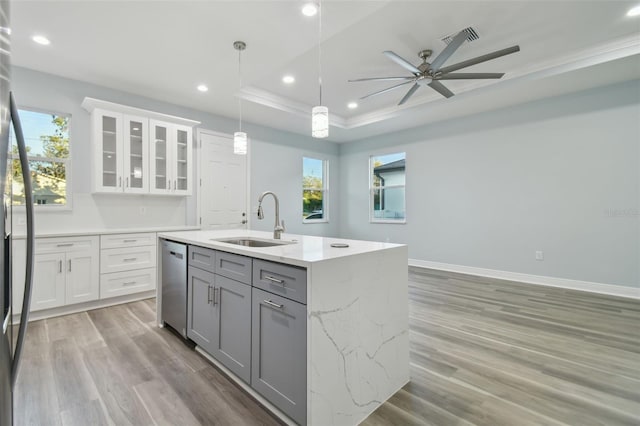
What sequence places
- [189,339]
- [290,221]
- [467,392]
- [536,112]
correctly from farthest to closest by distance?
[290,221]
[536,112]
[189,339]
[467,392]

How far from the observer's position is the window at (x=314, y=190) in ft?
22.1

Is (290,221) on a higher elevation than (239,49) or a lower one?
lower

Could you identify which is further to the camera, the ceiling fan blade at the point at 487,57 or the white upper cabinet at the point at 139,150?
the white upper cabinet at the point at 139,150

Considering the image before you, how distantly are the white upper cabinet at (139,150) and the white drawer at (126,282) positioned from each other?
1061 mm

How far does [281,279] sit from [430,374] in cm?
133

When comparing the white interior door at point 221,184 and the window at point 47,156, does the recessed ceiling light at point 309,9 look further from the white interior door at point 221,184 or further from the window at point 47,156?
the window at point 47,156

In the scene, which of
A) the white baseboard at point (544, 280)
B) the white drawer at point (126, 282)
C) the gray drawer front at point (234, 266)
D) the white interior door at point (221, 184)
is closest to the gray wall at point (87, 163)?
the white interior door at point (221, 184)

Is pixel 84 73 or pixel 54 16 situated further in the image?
pixel 84 73

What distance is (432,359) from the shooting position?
2221mm

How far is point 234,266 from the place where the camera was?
74.2 inches

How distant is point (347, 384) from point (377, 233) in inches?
204

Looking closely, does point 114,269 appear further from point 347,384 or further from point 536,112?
point 536,112

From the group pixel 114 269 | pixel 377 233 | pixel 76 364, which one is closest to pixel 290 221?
pixel 377 233

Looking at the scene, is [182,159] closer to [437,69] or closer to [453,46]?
[437,69]
